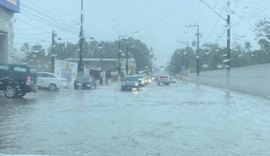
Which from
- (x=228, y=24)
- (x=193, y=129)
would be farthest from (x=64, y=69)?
(x=193, y=129)

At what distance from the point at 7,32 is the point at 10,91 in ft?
47.9

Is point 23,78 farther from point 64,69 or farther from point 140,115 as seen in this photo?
point 64,69

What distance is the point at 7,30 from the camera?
44750 mm

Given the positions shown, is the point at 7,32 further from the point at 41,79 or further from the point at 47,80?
the point at 47,80

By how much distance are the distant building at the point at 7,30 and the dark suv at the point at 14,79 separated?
41.3 ft

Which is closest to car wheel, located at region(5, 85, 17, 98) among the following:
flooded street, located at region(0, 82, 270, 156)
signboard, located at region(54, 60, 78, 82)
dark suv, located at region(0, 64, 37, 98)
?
dark suv, located at region(0, 64, 37, 98)

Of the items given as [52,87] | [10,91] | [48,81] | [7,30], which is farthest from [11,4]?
[10,91]

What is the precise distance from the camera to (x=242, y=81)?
57.3 metres

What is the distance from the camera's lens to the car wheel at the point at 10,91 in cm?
3125

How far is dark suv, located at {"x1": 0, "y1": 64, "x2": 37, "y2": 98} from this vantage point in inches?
1230

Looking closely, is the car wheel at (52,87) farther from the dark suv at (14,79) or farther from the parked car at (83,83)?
the dark suv at (14,79)

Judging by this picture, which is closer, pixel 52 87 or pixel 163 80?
pixel 52 87

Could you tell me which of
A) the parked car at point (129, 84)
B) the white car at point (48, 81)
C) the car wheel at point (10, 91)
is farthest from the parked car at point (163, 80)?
the car wheel at point (10, 91)

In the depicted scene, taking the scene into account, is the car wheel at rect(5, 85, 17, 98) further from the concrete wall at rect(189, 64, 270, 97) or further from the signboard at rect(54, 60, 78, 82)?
the signboard at rect(54, 60, 78, 82)
